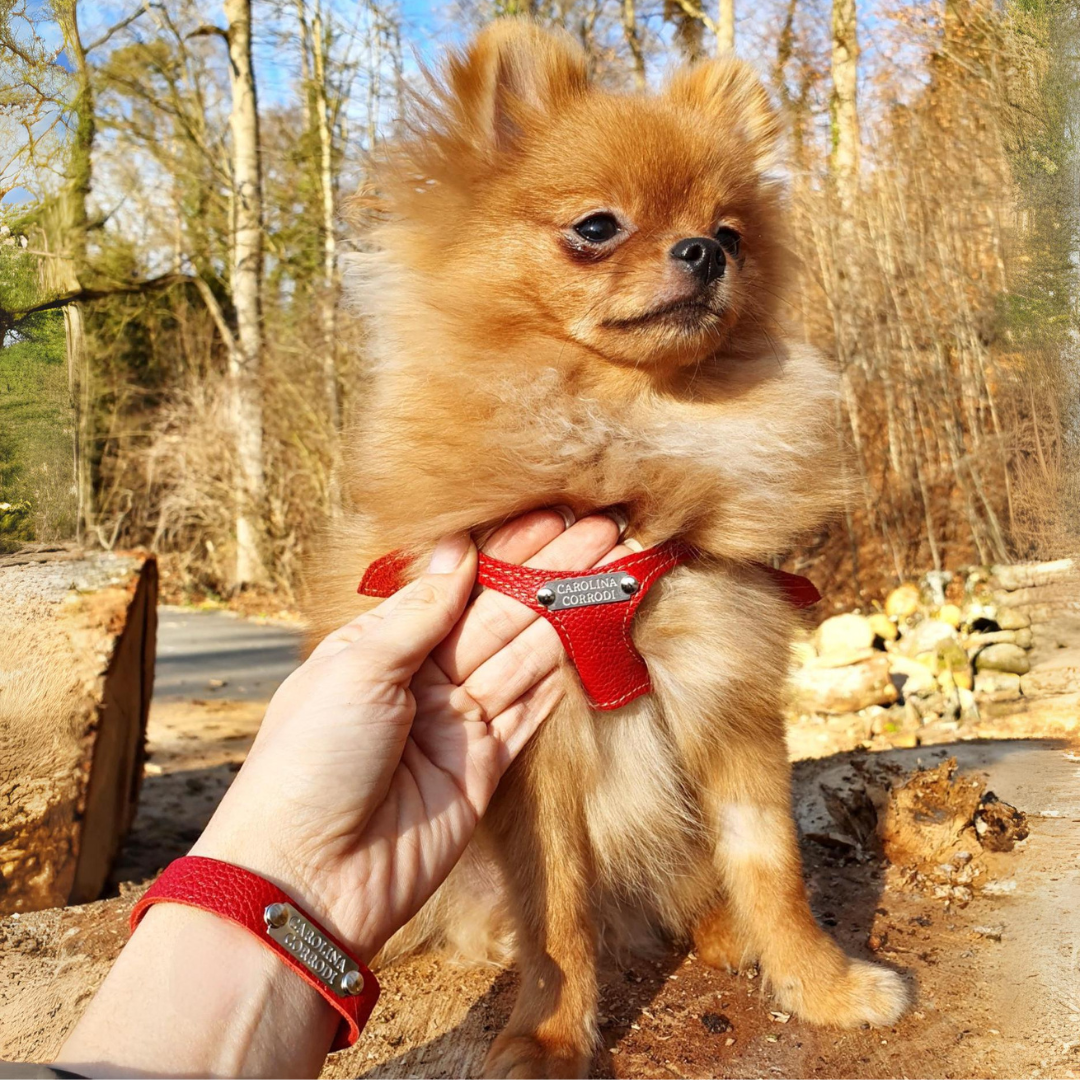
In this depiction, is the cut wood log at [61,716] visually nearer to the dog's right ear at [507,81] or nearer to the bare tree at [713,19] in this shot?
the dog's right ear at [507,81]

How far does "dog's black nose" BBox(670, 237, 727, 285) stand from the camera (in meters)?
1.86

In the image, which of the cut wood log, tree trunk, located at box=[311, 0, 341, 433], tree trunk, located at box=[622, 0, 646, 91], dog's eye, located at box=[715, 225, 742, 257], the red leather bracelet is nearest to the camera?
the red leather bracelet

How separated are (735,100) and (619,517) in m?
1.23

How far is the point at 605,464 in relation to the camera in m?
A: 1.86

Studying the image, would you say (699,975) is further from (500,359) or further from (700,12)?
(700,12)

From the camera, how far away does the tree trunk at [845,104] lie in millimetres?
3217

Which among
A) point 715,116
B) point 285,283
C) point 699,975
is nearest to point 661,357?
point 715,116

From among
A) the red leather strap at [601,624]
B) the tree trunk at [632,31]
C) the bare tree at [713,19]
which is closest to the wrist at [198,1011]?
the red leather strap at [601,624]

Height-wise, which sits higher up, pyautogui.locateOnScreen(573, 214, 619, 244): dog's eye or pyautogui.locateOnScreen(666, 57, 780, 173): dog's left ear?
pyautogui.locateOnScreen(666, 57, 780, 173): dog's left ear

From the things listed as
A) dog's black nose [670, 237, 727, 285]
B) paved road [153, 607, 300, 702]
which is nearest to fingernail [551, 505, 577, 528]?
dog's black nose [670, 237, 727, 285]

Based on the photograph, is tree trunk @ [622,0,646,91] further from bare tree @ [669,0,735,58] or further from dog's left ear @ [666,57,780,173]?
dog's left ear @ [666,57,780,173]

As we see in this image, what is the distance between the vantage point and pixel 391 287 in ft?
6.93

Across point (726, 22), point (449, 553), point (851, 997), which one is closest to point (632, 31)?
point (726, 22)

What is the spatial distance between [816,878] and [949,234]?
220 cm
